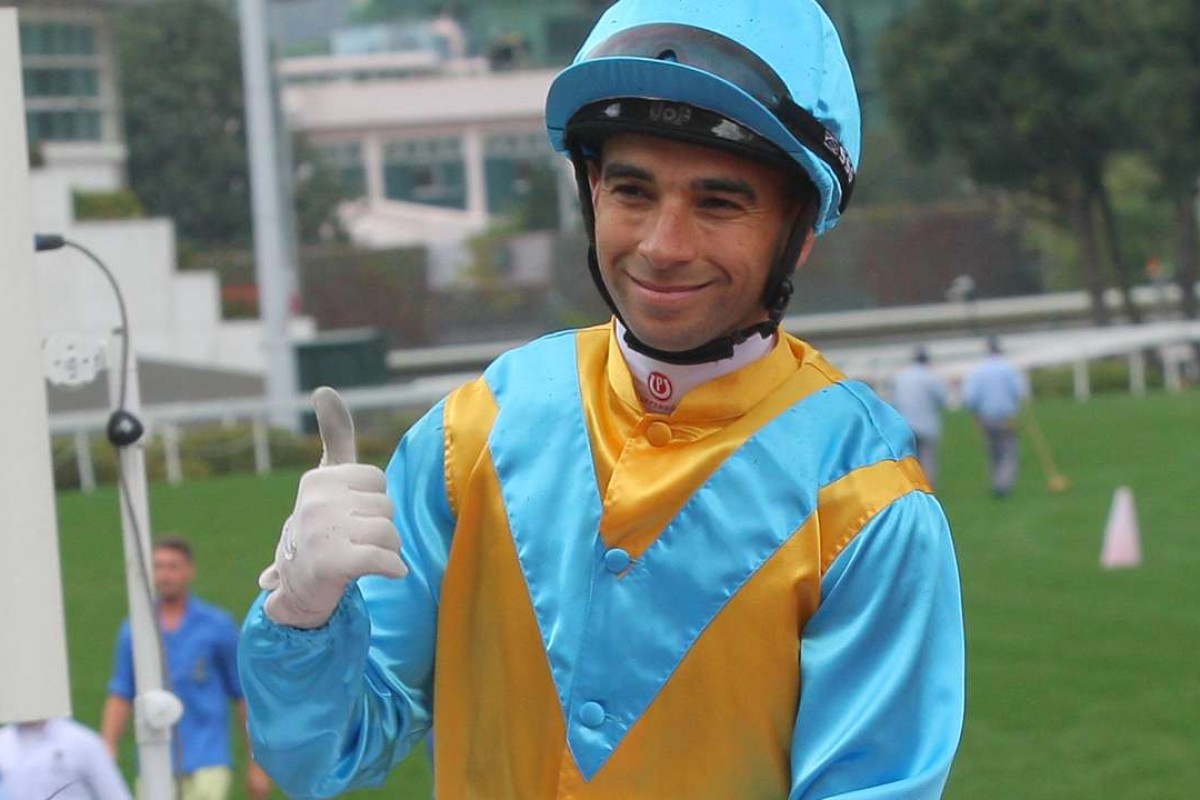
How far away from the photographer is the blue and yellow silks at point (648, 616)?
2.15m

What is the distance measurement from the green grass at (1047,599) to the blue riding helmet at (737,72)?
6497 mm

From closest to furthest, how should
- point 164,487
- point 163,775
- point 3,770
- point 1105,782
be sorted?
1. point 163,775
2. point 3,770
3. point 1105,782
4. point 164,487

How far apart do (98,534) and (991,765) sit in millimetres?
9417

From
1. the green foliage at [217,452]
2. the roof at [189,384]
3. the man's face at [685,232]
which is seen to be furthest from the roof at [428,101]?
the man's face at [685,232]

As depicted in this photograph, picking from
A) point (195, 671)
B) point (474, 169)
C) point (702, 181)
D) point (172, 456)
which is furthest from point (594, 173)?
point (474, 169)

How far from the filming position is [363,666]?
2.20 metres

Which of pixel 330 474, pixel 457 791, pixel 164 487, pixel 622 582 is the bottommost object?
pixel 164 487

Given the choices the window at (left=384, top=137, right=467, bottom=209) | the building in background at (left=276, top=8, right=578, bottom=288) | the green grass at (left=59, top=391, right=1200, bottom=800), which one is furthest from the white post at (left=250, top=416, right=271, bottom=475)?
the window at (left=384, top=137, right=467, bottom=209)

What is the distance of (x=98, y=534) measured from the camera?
16688mm

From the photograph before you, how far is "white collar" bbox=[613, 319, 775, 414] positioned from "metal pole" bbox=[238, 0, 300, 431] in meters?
19.5

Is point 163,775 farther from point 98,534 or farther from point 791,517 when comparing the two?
point 98,534

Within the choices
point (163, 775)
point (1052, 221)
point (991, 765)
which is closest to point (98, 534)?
point (991, 765)

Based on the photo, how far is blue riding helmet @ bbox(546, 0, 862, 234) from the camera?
2.16 m

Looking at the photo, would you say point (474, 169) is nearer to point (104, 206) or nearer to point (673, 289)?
point (104, 206)
